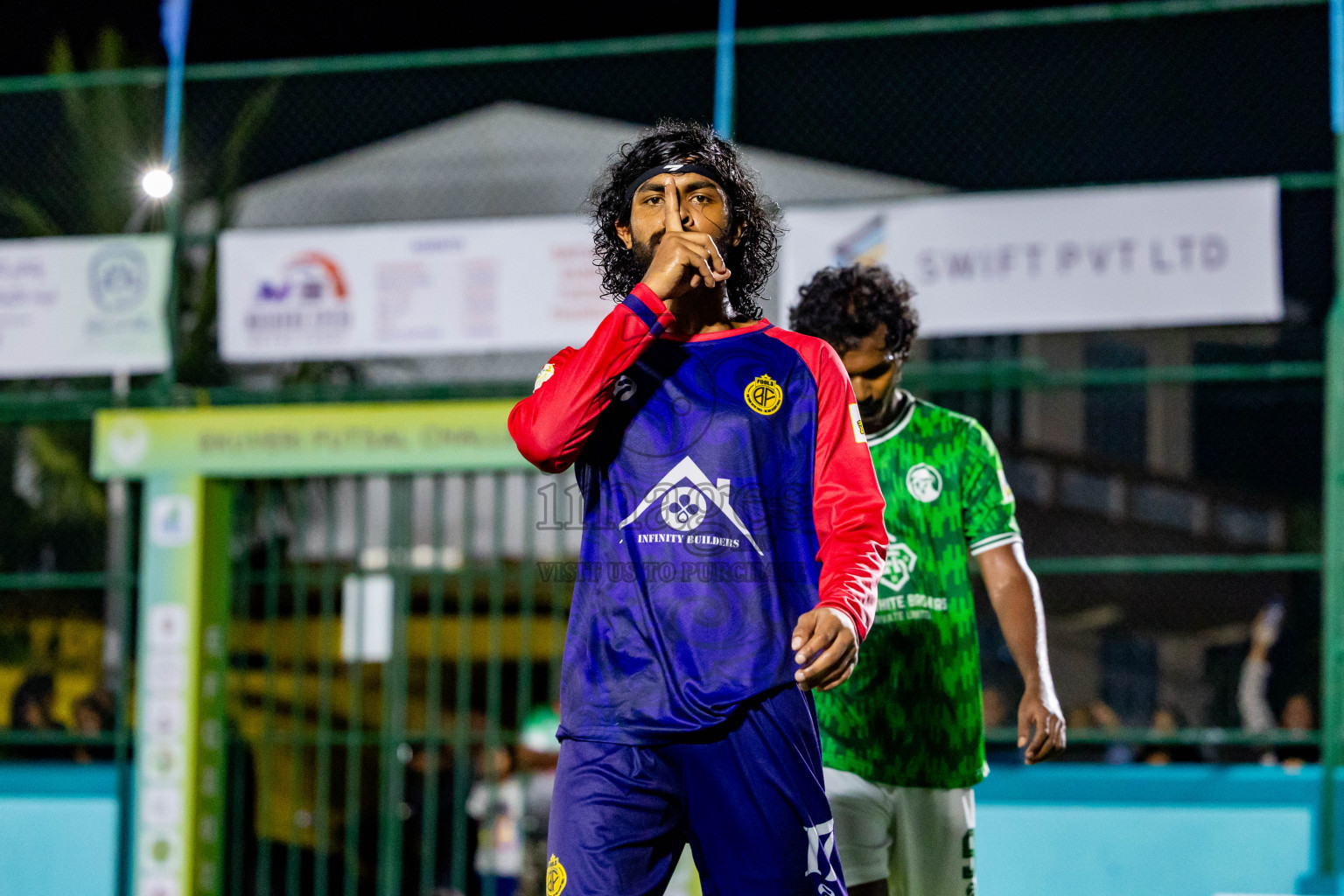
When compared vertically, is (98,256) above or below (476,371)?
above

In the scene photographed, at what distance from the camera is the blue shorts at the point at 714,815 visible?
7.97 ft

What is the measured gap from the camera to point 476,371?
290 inches

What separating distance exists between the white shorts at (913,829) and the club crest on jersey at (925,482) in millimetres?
723

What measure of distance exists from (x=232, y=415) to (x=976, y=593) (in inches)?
161

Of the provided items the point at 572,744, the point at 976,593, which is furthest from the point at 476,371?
the point at 572,744

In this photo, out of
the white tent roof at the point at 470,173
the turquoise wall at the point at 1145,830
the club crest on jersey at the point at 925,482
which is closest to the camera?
the club crest on jersey at the point at 925,482

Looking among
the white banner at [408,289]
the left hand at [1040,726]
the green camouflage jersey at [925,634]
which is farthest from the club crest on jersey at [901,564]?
the white banner at [408,289]

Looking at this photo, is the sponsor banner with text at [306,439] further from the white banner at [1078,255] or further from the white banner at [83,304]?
the white banner at [1078,255]

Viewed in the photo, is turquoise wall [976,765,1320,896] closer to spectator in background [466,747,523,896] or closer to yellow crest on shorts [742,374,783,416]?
spectator in background [466,747,523,896]

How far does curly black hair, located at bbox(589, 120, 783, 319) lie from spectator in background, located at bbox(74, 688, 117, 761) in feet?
18.3

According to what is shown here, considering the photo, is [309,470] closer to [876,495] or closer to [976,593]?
[976,593]

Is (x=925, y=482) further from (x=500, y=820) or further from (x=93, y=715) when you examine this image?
(x=93, y=715)

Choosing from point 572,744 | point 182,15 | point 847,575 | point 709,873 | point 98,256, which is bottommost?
point 709,873

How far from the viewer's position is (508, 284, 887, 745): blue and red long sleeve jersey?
248 cm
